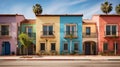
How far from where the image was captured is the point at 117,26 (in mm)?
42875

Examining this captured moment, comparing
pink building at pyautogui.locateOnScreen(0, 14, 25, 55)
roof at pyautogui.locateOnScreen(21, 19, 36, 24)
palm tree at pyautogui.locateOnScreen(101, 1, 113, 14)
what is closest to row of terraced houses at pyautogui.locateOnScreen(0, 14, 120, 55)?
pink building at pyautogui.locateOnScreen(0, 14, 25, 55)

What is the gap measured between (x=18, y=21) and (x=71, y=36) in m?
9.42

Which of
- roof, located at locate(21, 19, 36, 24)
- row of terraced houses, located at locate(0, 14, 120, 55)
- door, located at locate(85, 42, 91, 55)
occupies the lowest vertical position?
door, located at locate(85, 42, 91, 55)

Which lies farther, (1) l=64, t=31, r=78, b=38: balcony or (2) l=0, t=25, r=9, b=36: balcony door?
(1) l=64, t=31, r=78, b=38: balcony

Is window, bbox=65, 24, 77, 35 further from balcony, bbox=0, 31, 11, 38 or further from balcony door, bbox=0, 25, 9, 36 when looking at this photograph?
balcony door, bbox=0, 25, 9, 36

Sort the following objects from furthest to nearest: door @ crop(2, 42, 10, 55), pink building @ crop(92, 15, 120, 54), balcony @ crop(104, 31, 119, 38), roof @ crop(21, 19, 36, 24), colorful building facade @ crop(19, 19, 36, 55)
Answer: roof @ crop(21, 19, 36, 24) < colorful building facade @ crop(19, 19, 36, 55) < pink building @ crop(92, 15, 120, 54) < door @ crop(2, 42, 10, 55) < balcony @ crop(104, 31, 119, 38)

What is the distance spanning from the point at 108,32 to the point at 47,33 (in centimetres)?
1044

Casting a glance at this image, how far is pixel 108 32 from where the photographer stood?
140 feet

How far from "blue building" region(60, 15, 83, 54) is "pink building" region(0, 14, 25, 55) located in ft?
25.7

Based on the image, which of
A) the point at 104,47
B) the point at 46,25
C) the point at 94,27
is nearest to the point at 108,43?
the point at 104,47

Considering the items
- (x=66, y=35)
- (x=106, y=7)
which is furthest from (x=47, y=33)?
(x=106, y=7)

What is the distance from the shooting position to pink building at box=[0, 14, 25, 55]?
42250mm

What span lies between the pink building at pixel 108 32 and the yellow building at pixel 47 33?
7.22m

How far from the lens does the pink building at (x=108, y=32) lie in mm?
42750
